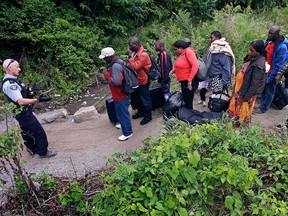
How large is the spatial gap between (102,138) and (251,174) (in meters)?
3.40

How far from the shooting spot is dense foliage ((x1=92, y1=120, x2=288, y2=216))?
3.05 m

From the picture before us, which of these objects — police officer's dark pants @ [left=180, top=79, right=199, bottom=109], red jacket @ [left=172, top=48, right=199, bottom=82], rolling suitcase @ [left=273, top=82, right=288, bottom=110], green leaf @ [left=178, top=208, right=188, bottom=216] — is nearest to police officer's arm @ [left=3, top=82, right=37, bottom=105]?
red jacket @ [left=172, top=48, right=199, bottom=82]

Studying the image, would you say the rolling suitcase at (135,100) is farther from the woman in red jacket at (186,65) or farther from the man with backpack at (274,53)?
the man with backpack at (274,53)

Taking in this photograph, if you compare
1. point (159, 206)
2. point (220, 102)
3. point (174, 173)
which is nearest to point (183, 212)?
point (159, 206)

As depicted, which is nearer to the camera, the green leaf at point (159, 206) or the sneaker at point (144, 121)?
the green leaf at point (159, 206)

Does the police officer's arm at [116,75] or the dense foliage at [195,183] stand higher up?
the police officer's arm at [116,75]

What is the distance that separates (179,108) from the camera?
5.80 m

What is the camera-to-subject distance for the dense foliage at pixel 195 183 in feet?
10.00

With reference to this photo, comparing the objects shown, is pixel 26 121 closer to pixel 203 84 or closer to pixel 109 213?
pixel 109 213

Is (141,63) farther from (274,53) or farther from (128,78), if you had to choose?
(274,53)

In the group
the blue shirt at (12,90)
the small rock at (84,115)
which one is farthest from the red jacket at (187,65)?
the blue shirt at (12,90)

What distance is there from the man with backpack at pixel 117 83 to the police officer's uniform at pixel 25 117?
4.32 ft

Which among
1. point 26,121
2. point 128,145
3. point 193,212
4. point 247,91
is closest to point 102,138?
point 128,145

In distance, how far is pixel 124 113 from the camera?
212 inches
